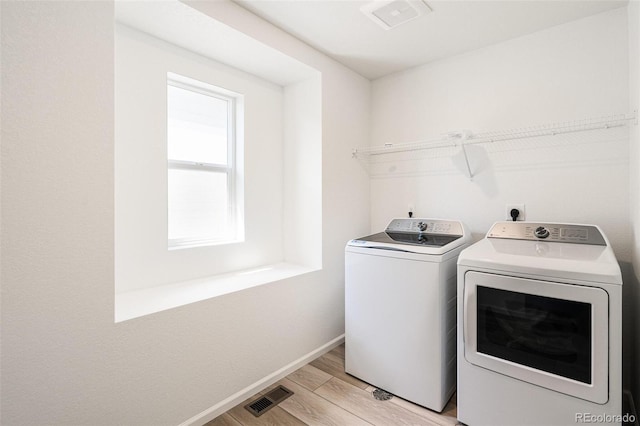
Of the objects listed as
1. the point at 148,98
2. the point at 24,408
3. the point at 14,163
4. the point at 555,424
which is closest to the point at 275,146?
the point at 148,98

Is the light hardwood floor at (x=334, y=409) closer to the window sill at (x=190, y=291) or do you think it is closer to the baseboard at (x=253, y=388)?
the baseboard at (x=253, y=388)

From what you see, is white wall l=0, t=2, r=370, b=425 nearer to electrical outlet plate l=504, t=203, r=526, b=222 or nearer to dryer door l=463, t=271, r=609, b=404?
dryer door l=463, t=271, r=609, b=404

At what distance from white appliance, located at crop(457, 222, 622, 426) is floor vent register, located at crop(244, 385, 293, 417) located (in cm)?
101

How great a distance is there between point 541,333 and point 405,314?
663 mm

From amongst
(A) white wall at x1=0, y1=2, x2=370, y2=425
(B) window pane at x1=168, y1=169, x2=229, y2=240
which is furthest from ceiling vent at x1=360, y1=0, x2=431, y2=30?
(B) window pane at x1=168, y1=169, x2=229, y2=240

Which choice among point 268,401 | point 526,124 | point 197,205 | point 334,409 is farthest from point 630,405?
point 197,205

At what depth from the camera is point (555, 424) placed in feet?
4.50

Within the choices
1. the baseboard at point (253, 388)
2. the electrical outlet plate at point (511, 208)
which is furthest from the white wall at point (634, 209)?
the baseboard at point (253, 388)

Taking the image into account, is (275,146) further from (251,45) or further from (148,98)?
(148,98)

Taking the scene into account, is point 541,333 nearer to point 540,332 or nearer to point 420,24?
point 540,332

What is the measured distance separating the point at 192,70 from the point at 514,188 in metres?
2.35

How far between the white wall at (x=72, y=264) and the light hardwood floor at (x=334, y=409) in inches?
11.2

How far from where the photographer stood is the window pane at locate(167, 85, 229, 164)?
6.94ft

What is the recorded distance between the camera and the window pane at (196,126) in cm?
212
